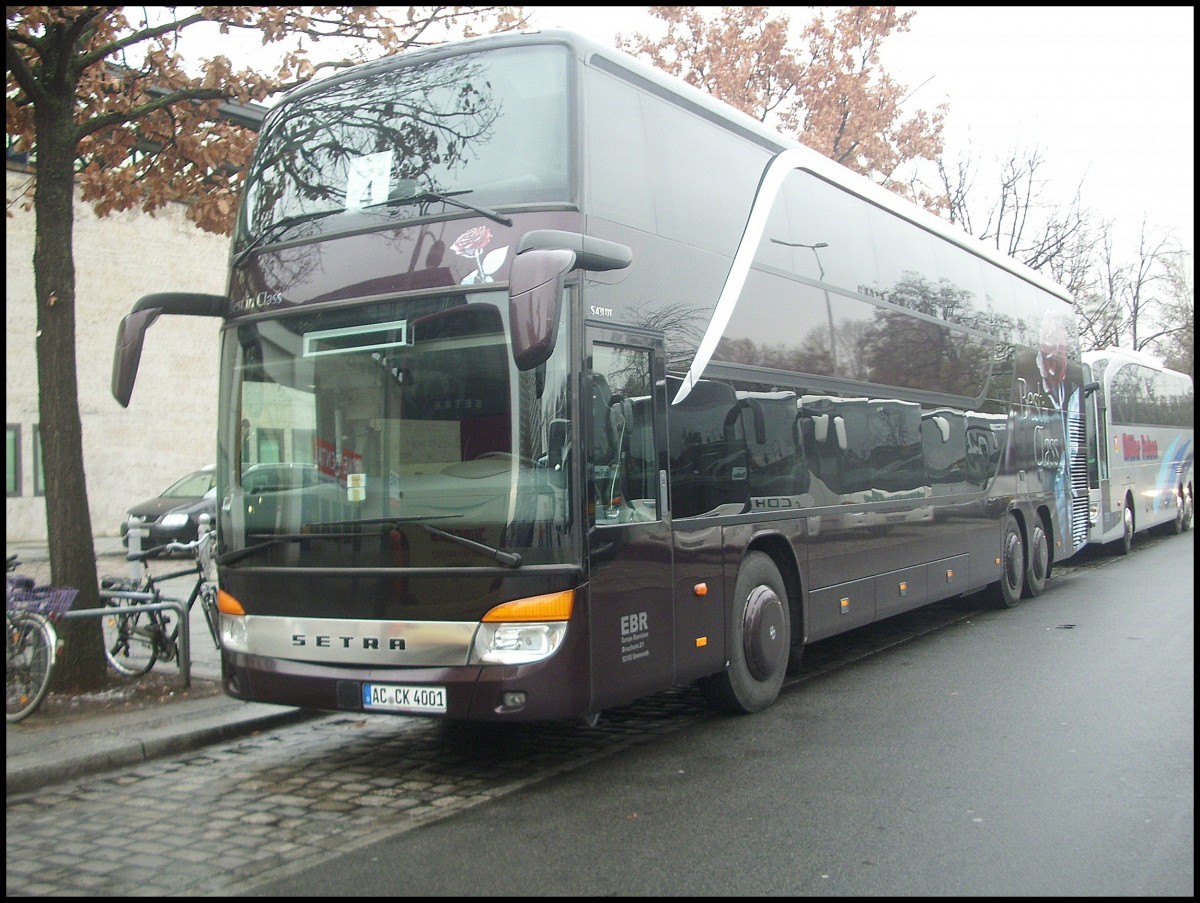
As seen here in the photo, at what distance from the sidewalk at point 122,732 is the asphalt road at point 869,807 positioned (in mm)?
2429

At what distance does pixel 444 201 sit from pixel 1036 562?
1100cm

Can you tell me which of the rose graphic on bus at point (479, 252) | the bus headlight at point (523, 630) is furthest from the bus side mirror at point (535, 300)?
the bus headlight at point (523, 630)

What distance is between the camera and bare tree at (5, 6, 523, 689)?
332 inches

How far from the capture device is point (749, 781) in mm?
6324

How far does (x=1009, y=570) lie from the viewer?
13852 mm

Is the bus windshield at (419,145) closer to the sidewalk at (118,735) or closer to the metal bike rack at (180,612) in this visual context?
the metal bike rack at (180,612)

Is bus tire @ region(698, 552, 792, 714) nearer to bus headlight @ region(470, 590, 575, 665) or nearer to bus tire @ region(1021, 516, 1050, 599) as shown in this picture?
bus headlight @ region(470, 590, 575, 665)

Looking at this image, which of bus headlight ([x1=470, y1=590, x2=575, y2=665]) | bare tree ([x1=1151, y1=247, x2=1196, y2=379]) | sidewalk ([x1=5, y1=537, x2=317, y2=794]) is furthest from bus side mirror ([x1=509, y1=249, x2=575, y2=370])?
bare tree ([x1=1151, y1=247, x2=1196, y2=379])

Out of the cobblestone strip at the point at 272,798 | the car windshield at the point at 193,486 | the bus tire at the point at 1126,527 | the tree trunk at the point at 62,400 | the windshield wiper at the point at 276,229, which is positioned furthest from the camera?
the car windshield at the point at 193,486

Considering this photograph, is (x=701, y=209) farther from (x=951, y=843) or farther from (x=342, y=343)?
(x=951, y=843)

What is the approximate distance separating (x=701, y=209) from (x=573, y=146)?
5.34ft

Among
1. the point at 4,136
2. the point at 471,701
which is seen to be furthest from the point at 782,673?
the point at 4,136

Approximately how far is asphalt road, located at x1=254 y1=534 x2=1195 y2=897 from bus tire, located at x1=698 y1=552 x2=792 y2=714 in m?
0.17

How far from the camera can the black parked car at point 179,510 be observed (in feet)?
69.3
